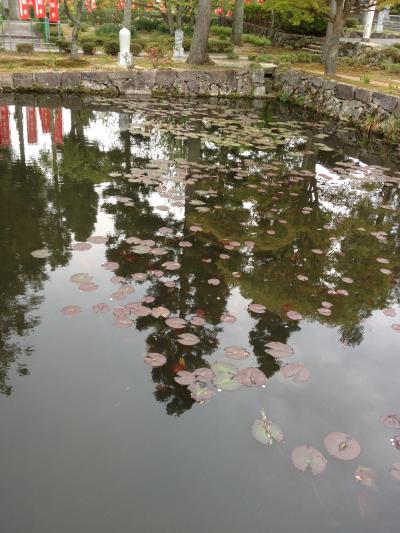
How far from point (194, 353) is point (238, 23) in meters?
22.2

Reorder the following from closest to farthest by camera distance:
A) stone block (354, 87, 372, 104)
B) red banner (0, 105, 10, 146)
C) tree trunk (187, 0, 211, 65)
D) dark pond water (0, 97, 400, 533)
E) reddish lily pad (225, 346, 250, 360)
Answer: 1. dark pond water (0, 97, 400, 533)
2. reddish lily pad (225, 346, 250, 360)
3. red banner (0, 105, 10, 146)
4. stone block (354, 87, 372, 104)
5. tree trunk (187, 0, 211, 65)

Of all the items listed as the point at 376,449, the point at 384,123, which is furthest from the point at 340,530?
the point at 384,123

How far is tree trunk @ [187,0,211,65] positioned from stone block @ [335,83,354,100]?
209 inches

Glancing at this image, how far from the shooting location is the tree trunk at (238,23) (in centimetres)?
2073

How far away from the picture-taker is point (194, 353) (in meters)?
3.38

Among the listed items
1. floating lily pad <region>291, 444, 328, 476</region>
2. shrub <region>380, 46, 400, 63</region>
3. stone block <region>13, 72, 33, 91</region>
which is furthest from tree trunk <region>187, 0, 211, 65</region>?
floating lily pad <region>291, 444, 328, 476</region>

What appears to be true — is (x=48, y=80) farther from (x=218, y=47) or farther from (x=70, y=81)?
(x=218, y=47)

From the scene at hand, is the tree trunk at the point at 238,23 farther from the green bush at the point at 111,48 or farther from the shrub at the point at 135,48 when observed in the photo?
the green bush at the point at 111,48

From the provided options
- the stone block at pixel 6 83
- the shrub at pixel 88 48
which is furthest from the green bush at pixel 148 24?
the stone block at pixel 6 83

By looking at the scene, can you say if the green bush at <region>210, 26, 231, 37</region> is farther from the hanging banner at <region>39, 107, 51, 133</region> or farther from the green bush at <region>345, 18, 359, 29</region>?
the hanging banner at <region>39, 107, 51, 133</region>

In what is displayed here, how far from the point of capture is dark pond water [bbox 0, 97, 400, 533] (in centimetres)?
236

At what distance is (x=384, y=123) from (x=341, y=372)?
9830mm

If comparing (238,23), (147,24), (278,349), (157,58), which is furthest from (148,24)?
(278,349)

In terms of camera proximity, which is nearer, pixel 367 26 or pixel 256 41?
pixel 367 26
